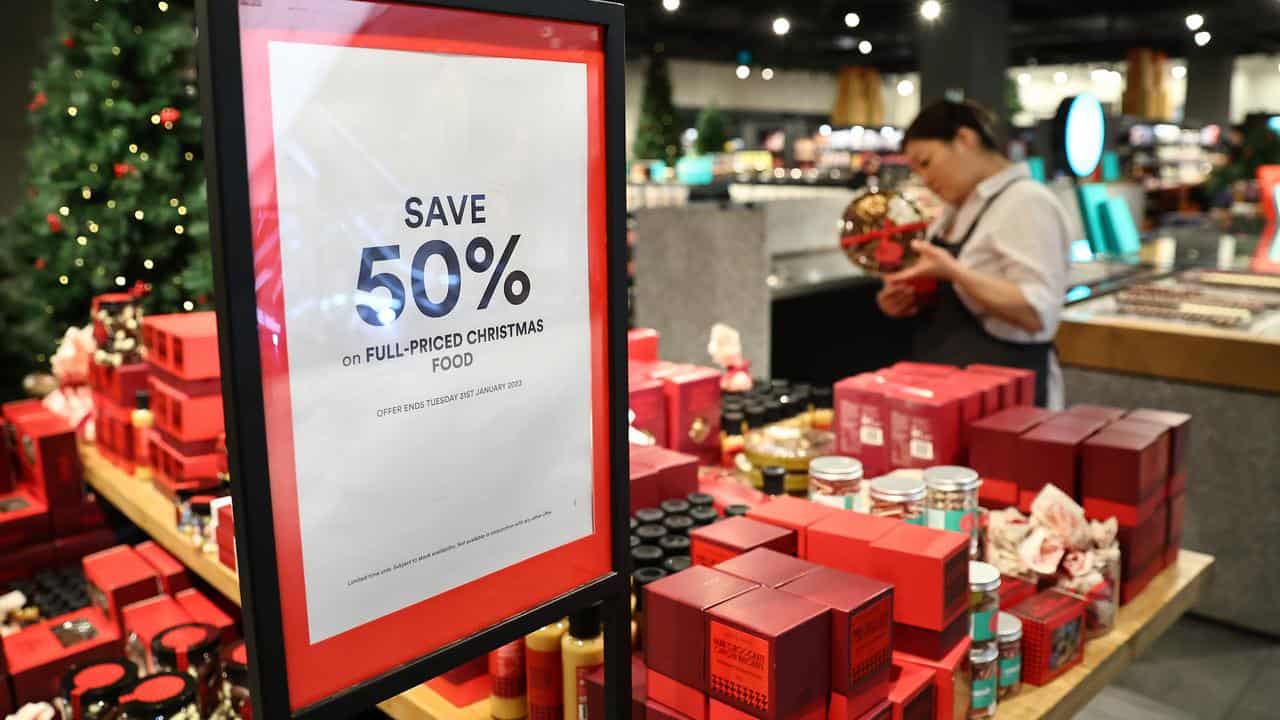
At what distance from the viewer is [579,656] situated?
1315mm

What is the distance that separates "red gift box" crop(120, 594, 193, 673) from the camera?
7.30 ft

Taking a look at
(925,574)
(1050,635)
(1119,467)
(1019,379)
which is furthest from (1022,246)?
(925,574)

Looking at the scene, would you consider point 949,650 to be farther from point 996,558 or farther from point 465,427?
point 465,427

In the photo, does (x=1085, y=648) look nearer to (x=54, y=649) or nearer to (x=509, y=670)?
(x=509, y=670)

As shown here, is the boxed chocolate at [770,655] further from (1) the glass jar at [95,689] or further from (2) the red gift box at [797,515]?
(1) the glass jar at [95,689]

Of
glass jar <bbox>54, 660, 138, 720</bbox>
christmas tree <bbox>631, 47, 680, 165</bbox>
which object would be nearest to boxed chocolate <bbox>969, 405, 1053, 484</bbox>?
glass jar <bbox>54, 660, 138, 720</bbox>

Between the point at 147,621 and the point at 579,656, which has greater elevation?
the point at 579,656

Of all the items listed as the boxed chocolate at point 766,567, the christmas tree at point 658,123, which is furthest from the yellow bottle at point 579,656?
the christmas tree at point 658,123

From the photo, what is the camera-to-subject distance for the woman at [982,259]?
2.81 m

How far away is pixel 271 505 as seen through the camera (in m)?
0.82

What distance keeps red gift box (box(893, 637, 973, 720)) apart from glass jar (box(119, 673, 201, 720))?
1273 mm

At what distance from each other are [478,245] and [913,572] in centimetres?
78

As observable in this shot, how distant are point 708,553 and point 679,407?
892mm

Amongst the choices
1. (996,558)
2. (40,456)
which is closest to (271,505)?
(996,558)
